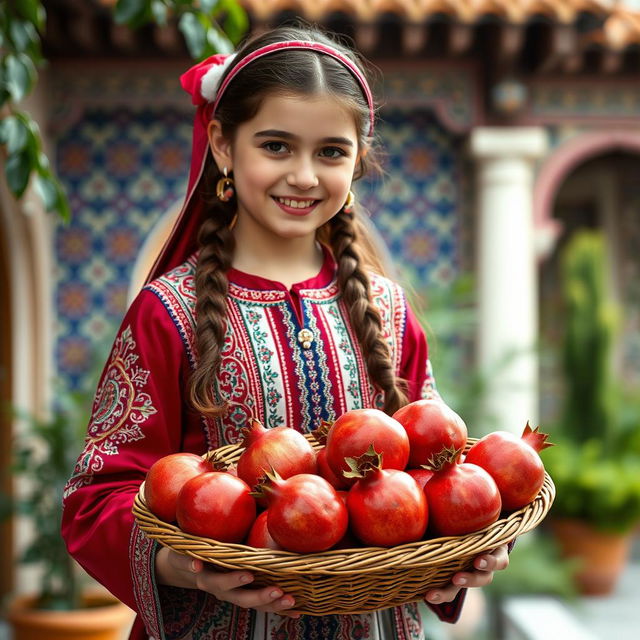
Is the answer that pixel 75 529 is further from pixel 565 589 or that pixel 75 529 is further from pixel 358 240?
pixel 565 589

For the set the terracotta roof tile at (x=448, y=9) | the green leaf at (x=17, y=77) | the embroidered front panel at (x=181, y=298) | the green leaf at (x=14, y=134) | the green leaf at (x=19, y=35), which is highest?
the terracotta roof tile at (x=448, y=9)

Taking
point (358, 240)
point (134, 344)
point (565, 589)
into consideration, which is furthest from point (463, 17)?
point (134, 344)

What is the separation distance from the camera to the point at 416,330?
1948mm

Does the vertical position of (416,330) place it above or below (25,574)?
above

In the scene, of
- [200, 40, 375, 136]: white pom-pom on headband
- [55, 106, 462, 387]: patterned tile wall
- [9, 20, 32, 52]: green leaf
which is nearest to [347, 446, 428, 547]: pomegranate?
[200, 40, 375, 136]: white pom-pom on headband

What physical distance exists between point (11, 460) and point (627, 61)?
15.3ft

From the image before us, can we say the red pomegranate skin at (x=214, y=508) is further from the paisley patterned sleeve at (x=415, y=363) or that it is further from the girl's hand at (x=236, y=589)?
the paisley patterned sleeve at (x=415, y=363)

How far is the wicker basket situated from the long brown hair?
36 centimetres

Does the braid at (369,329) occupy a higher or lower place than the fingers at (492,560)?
higher

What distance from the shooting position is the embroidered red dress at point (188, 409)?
5.20ft

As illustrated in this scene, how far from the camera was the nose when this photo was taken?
64.2 inches

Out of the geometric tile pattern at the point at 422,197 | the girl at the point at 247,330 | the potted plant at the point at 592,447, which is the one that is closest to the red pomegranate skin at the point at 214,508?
the girl at the point at 247,330

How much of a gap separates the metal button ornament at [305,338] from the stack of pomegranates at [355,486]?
287 millimetres

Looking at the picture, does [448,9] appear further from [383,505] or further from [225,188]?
[383,505]
